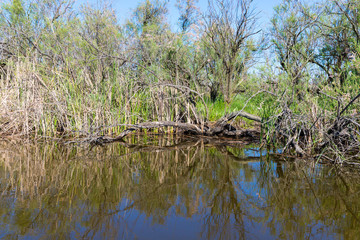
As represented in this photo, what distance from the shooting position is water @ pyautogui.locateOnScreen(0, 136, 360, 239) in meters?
1.47

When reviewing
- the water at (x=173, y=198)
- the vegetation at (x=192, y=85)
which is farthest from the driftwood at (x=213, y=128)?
the water at (x=173, y=198)

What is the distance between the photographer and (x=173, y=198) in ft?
6.35

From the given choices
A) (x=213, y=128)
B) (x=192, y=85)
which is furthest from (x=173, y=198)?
(x=192, y=85)

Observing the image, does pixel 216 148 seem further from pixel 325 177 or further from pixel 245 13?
pixel 245 13

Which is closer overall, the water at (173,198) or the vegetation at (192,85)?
the water at (173,198)

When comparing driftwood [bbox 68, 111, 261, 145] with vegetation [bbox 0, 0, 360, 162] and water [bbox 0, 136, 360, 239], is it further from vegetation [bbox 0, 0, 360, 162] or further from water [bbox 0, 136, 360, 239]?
water [bbox 0, 136, 360, 239]

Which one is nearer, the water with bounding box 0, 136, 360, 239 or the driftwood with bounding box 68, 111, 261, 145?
the water with bounding box 0, 136, 360, 239

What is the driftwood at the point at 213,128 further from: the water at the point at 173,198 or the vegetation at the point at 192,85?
the water at the point at 173,198

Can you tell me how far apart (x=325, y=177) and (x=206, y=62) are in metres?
6.19

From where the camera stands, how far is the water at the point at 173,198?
1473mm

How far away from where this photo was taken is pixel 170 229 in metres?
1.48

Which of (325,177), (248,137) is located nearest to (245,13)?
(248,137)

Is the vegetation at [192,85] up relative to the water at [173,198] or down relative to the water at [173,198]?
up

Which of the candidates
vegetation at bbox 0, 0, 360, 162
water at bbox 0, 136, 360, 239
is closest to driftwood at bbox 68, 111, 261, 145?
vegetation at bbox 0, 0, 360, 162
